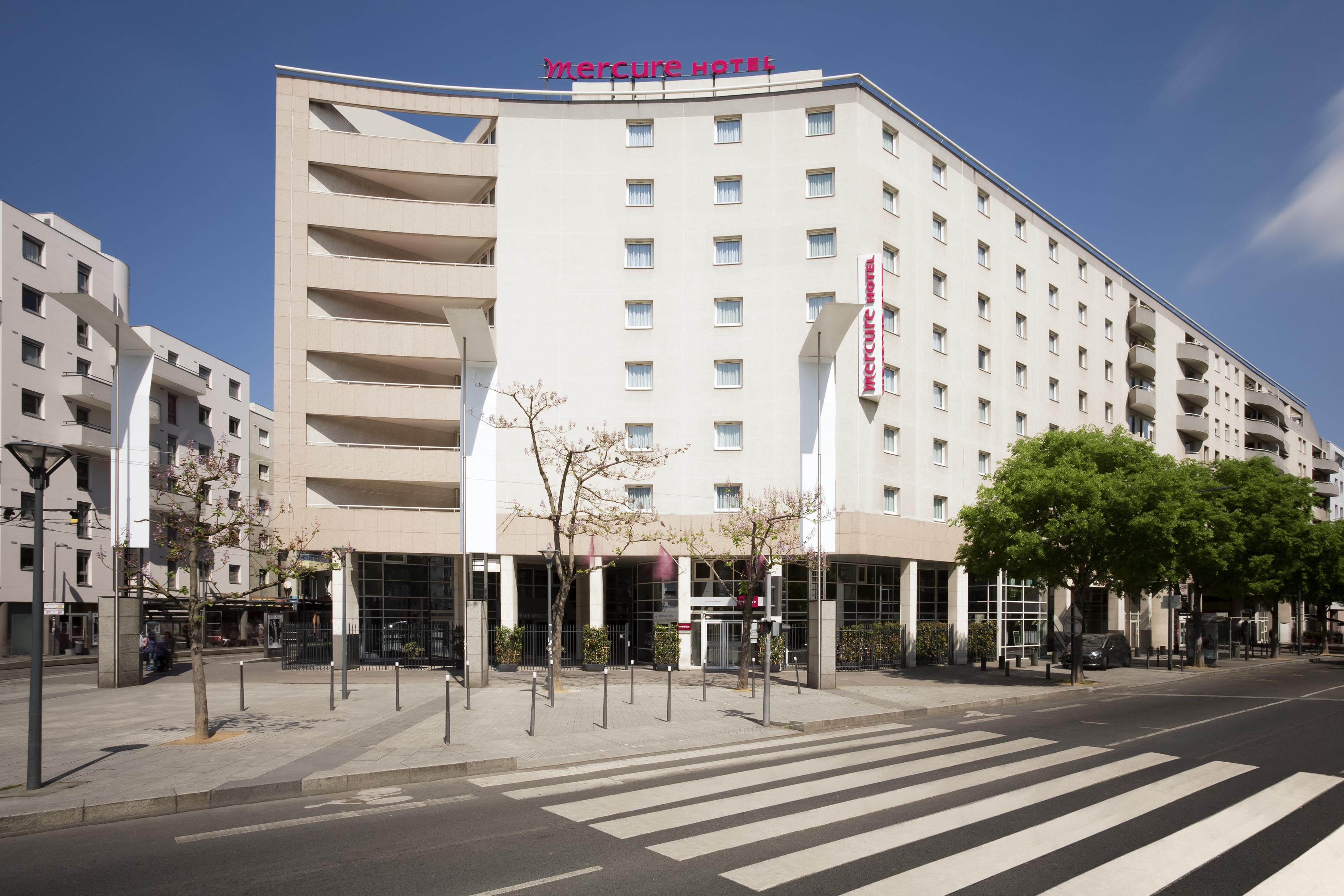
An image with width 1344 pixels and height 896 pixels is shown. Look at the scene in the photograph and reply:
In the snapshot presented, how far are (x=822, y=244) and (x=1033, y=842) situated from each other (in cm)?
2780

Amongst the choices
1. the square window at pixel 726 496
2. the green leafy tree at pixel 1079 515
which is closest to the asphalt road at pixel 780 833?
the green leafy tree at pixel 1079 515

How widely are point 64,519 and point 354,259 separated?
85.8ft

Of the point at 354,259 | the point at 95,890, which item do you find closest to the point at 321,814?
the point at 95,890

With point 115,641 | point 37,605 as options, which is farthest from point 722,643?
point 37,605

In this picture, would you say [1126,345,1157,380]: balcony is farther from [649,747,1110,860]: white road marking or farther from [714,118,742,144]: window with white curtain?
[649,747,1110,860]: white road marking

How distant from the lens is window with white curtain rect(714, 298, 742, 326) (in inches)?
1320

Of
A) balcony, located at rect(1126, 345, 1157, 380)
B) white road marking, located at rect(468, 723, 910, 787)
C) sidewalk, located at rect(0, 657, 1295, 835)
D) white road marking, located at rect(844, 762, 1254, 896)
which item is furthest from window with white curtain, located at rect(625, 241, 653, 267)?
balcony, located at rect(1126, 345, 1157, 380)

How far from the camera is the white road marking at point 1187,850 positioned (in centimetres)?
716

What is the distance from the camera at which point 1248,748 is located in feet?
47.2

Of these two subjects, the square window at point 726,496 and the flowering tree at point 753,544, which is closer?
the flowering tree at point 753,544

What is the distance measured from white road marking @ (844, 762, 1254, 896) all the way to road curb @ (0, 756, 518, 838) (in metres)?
7.02

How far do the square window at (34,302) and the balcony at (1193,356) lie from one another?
230ft

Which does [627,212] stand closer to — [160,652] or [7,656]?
[160,652]

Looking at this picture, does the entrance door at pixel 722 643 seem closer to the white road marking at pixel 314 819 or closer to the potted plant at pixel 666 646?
the potted plant at pixel 666 646
